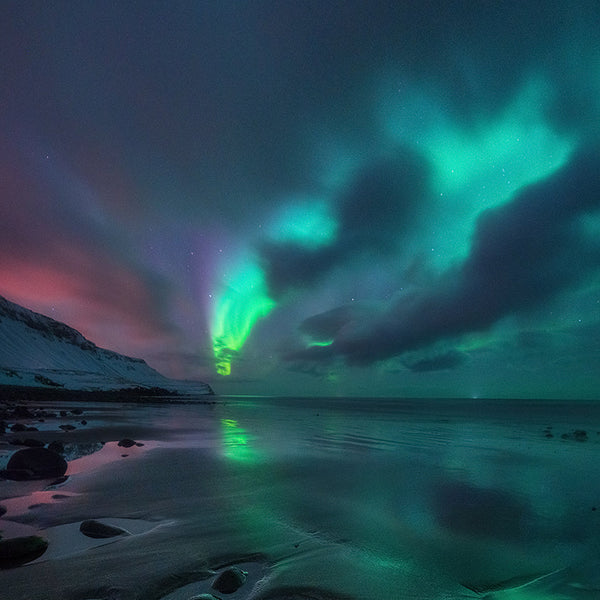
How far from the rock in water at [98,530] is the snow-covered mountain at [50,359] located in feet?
325

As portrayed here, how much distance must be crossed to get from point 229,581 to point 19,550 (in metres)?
3.06

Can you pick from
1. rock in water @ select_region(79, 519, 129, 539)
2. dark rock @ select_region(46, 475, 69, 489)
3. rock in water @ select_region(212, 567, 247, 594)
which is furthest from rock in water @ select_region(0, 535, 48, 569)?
dark rock @ select_region(46, 475, 69, 489)

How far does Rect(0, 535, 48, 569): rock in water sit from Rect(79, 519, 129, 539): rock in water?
30.6 inches

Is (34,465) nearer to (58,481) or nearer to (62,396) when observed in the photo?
(58,481)

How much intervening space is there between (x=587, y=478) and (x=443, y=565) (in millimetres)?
10555

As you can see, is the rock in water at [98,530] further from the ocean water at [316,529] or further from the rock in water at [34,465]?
the rock in water at [34,465]

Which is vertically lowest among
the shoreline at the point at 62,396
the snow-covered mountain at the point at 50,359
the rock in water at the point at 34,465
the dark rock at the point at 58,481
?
the shoreline at the point at 62,396

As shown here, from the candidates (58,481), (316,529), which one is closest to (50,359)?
(58,481)

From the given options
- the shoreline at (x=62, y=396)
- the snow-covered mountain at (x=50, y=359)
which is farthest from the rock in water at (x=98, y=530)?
the snow-covered mountain at (x=50, y=359)

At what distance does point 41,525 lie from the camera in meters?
6.23

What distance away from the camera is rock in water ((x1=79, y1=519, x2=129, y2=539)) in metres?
5.87

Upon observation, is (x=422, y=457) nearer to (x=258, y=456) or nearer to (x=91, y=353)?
(x=258, y=456)

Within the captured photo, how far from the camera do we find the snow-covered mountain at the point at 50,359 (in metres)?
99.9

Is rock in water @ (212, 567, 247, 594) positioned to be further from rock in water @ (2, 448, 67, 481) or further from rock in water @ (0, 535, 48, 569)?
rock in water @ (2, 448, 67, 481)
